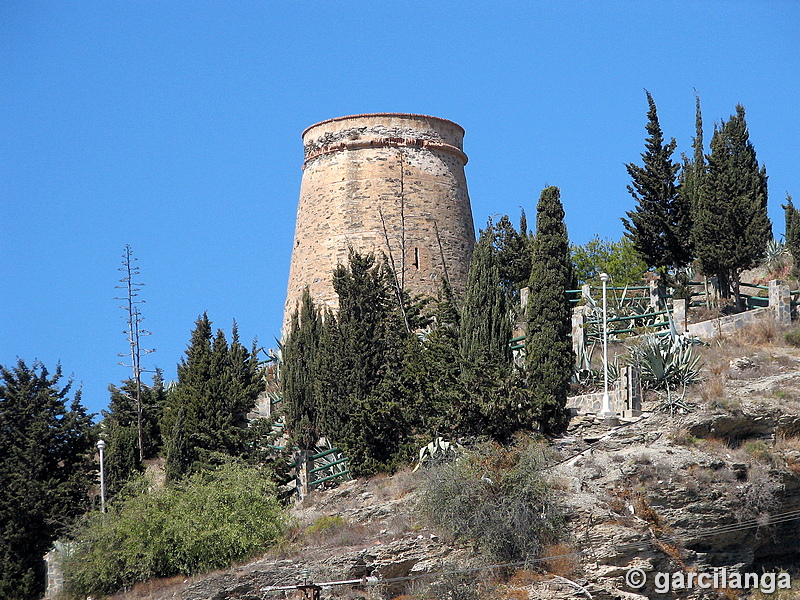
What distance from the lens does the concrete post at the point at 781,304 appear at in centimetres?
3056

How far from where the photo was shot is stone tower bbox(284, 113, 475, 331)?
35531 mm

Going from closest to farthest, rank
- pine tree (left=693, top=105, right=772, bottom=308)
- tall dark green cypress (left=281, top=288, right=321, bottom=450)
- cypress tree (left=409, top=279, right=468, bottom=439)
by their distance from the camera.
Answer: cypress tree (left=409, top=279, right=468, bottom=439) < tall dark green cypress (left=281, top=288, right=321, bottom=450) < pine tree (left=693, top=105, right=772, bottom=308)

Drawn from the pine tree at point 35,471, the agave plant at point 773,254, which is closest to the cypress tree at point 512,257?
the agave plant at point 773,254

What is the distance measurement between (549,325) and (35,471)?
40.8ft

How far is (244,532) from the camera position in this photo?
24922 mm

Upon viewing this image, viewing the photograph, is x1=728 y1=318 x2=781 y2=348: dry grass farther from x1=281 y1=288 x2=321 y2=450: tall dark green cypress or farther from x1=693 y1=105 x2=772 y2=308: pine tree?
x1=281 y1=288 x2=321 y2=450: tall dark green cypress

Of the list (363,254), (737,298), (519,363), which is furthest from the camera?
(363,254)

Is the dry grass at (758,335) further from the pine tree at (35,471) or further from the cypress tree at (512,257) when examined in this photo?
the pine tree at (35,471)

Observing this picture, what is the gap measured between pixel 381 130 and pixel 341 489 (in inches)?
520

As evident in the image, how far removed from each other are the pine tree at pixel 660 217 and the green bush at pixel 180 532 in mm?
13487

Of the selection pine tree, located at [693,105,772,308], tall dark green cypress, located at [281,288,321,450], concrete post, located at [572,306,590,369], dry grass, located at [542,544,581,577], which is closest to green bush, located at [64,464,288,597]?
tall dark green cypress, located at [281,288,321,450]

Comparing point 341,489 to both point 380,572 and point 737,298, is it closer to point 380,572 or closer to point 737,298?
point 380,572

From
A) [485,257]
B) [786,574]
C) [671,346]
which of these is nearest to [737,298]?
[671,346]

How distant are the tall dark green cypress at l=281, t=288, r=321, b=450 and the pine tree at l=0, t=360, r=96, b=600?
5.10m
